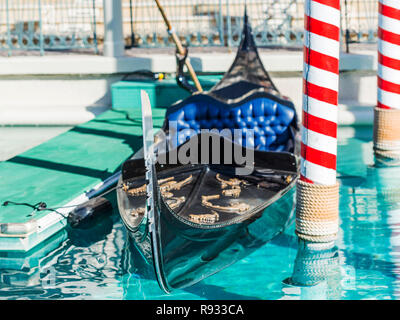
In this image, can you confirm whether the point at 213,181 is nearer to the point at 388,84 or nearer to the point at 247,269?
the point at 247,269

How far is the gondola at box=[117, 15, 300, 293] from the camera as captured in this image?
12.1 ft

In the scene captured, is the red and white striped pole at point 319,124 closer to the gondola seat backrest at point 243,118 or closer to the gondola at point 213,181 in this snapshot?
the gondola at point 213,181

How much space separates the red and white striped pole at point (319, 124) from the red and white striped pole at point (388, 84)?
238cm

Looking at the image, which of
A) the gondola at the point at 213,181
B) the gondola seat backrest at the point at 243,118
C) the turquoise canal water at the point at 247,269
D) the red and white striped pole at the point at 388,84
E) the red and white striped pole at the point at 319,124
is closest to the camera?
the gondola at the point at 213,181

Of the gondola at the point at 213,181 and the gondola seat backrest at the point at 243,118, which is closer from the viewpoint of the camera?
the gondola at the point at 213,181

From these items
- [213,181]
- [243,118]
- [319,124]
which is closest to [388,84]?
[243,118]

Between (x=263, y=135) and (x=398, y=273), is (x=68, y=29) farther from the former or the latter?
(x=398, y=273)

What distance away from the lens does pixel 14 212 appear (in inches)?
198

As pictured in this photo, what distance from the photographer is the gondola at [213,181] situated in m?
3.69

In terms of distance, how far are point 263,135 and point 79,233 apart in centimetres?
183

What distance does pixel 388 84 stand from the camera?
22.4 feet

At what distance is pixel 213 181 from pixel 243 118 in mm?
1455

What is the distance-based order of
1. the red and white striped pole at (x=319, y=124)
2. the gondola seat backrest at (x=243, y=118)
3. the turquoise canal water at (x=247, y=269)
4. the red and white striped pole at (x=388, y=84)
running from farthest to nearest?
the red and white striped pole at (x=388, y=84), the gondola seat backrest at (x=243, y=118), the red and white striped pole at (x=319, y=124), the turquoise canal water at (x=247, y=269)

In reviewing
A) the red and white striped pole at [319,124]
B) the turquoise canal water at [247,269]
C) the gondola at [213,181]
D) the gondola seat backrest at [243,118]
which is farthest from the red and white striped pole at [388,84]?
the red and white striped pole at [319,124]
